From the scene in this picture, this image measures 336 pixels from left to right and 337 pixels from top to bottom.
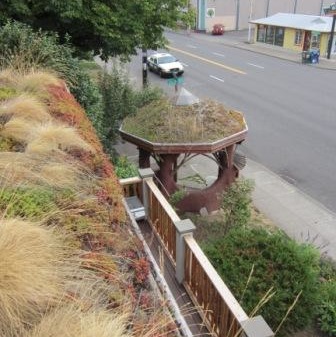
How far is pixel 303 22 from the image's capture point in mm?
36281

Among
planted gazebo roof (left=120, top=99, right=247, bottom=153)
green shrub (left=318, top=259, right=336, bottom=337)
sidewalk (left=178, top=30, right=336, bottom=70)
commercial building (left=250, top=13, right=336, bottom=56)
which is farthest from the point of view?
commercial building (left=250, top=13, right=336, bottom=56)

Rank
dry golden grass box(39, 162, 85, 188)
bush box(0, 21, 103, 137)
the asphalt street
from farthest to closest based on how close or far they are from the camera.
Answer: the asphalt street
bush box(0, 21, 103, 137)
dry golden grass box(39, 162, 85, 188)

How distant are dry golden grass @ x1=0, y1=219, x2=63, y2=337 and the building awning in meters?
35.2

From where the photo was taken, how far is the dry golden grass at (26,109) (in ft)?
18.4

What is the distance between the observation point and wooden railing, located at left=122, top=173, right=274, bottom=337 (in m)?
4.11

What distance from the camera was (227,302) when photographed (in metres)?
4.14

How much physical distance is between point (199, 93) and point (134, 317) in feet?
69.6

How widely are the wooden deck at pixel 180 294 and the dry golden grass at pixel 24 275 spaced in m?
1.76

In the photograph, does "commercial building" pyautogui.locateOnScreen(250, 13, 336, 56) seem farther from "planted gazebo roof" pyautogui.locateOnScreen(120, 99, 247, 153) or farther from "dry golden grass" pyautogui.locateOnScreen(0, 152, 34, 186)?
"dry golden grass" pyautogui.locateOnScreen(0, 152, 34, 186)

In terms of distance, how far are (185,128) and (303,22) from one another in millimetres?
32503

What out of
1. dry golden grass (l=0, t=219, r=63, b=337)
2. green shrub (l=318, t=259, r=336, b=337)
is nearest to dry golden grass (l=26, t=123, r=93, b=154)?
dry golden grass (l=0, t=219, r=63, b=337)

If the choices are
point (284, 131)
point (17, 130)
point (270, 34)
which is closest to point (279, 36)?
point (270, 34)

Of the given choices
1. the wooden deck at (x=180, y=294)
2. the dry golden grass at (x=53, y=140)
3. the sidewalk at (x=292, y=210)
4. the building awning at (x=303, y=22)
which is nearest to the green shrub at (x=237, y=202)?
the wooden deck at (x=180, y=294)

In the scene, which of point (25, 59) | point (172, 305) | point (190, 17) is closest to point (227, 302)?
point (172, 305)
